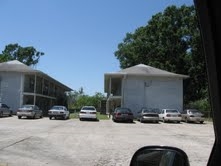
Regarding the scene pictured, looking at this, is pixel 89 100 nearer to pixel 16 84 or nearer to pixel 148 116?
pixel 16 84

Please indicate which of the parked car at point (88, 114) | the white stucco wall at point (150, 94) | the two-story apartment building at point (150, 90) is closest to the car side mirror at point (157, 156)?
the parked car at point (88, 114)

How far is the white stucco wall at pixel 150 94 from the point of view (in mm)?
58656

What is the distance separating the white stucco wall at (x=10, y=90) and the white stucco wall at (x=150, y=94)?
1413 centimetres

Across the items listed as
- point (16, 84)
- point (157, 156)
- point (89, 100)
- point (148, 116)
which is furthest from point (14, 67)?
point (89, 100)

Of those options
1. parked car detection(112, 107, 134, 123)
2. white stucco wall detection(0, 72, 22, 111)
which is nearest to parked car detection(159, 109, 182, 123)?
parked car detection(112, 107, 134, 123)

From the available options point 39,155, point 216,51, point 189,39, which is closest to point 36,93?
point 189,39

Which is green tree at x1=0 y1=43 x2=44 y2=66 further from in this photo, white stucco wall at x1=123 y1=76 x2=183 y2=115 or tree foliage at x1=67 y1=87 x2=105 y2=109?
white stucco wall at x1=123 y1=76 x2=183 y2=115

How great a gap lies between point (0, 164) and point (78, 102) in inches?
4738

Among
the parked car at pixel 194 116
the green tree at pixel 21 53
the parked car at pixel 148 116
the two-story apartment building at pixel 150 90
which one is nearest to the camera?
the parked car at pixel 148 116

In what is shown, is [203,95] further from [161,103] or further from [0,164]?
[0,164]

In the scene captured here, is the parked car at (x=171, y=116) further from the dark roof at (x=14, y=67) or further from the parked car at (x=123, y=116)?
the dark roof at (x=14, y=67)

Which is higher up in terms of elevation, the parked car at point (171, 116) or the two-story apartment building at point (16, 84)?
the two-story apartment building at point (16, 84)

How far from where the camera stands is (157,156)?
2615 millimetres

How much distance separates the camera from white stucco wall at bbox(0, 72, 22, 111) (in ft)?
202
